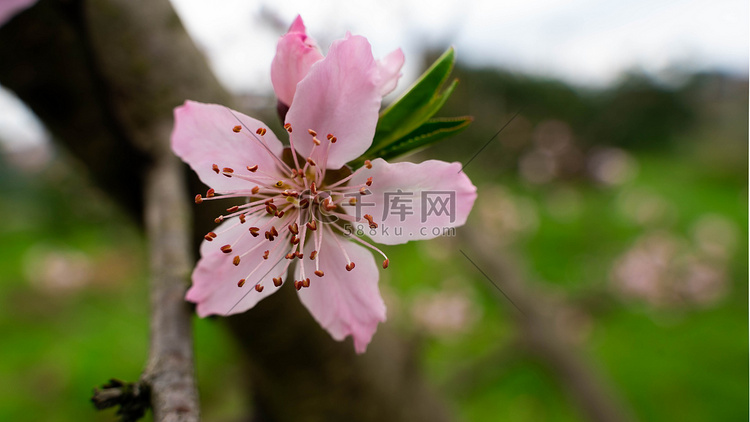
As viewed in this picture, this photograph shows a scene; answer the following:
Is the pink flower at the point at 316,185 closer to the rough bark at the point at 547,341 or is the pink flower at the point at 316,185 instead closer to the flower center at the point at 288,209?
the flower center at the point at 288,209

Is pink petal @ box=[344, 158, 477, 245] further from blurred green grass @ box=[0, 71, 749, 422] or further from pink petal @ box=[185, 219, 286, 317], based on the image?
blurred green grass @ box=[0, 71, 749, 422]

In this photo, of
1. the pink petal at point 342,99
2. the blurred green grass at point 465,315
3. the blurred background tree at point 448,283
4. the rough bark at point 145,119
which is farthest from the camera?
the blurred green grass at point 465,315

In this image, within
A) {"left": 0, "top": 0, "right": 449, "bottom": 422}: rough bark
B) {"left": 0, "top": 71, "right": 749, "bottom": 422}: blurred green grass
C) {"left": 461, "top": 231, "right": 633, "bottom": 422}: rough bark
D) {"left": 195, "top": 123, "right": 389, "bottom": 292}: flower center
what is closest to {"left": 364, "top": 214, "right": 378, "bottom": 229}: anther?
{"left": 195, "top": 123, "right": 389, "bottom": 292}: flower center

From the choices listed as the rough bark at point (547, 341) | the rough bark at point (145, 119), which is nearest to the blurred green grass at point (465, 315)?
the rough bark at point (547, 341)

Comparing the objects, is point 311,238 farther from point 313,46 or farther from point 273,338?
point 273,338

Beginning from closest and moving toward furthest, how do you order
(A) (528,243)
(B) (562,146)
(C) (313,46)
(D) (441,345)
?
(C) (313,46) → (D) (441,345) → (B) (562,146) → (A) (528,243)

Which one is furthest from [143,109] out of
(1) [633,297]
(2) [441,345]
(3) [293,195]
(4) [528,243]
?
(4) [528,243]
